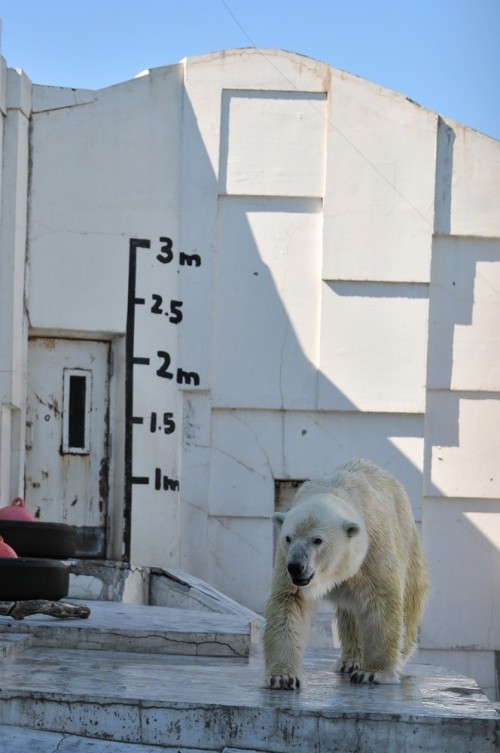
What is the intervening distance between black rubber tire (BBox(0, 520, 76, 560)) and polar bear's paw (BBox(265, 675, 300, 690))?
244 centimetres

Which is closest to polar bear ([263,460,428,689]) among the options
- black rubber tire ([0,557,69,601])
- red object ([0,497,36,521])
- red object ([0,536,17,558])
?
black rubber tire ([0,557,69,601])

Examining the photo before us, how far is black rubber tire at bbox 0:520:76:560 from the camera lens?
6941 mm

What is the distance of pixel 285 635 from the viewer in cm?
486

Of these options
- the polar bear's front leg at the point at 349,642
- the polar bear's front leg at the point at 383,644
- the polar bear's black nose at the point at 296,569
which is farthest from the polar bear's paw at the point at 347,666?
the polar bear's black nose at the point at 296,569

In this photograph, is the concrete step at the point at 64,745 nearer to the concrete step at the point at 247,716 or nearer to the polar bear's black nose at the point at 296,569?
the concrete step at the point at 247,716

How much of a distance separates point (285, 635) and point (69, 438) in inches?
174

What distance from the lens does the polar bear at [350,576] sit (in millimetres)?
4820

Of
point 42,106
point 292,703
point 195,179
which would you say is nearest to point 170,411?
point 195,179

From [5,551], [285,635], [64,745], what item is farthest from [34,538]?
[64,745]

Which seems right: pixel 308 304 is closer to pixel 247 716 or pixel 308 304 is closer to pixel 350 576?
pixel 350 576

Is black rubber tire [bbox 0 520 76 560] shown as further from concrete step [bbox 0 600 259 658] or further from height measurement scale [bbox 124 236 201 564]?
height measurement scale [bbox 124 236 201 564]

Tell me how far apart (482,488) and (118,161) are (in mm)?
3214

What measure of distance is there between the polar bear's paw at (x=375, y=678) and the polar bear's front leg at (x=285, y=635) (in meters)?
0.28

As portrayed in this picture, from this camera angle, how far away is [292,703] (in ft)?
14.3
